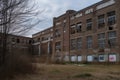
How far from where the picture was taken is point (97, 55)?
4434cm

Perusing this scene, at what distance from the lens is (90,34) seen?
4734 cm

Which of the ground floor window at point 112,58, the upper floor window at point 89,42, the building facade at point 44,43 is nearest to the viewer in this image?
the ground floor window at point 112,58

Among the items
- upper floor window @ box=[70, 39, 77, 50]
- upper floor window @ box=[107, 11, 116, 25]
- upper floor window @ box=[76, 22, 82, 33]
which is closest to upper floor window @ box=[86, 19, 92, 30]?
upper floor window @ box=[76, 22, 82, 33]

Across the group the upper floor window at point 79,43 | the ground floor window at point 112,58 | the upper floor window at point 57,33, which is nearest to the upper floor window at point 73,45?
the upper floor window at point 79,43

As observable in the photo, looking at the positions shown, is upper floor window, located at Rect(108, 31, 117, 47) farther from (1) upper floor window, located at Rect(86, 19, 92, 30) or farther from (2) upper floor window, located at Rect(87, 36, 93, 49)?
(1) upper floor window, located at Rect(86, 19, 92, 30)

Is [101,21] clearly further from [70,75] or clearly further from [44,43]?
[44,43]

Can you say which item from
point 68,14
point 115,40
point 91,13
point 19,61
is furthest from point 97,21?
point 19,61

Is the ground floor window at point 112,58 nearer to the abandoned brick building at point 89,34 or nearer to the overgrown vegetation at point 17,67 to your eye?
the abandoned brick building at point 89,34

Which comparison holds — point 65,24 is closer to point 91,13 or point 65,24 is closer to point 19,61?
point 91,13

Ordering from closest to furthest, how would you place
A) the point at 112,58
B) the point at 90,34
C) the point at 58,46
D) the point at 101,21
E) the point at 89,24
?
1. the point at 112,58
2. the point at 101,21
3. the point at 90,34
4. the point at 89,24
5. the point at 58,46

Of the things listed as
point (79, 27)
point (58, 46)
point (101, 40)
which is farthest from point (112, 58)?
point (58, 46)

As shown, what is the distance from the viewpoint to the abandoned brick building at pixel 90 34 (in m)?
41.2

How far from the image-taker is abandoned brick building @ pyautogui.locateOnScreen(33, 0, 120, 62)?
41.2 meters

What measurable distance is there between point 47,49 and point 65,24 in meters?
16.4
